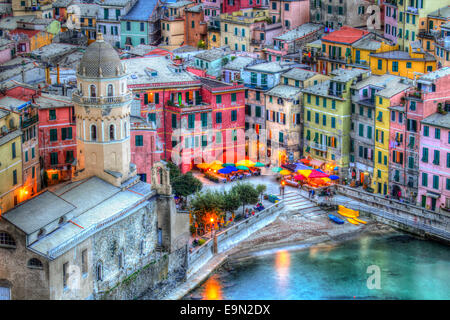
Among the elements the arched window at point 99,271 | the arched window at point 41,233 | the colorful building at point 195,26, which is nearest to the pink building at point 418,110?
the arched window at point 99,271

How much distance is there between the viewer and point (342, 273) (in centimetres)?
8669

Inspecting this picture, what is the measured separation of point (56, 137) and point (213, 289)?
22987mm

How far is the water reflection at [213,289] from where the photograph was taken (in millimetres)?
80750

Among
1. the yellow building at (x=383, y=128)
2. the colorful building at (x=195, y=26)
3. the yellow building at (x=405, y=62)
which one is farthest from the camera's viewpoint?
the colorful building at (x=195, y=26)

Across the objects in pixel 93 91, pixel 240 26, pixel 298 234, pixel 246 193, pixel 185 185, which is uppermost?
pixel 93 91

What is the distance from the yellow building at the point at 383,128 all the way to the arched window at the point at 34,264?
44743 millimetres

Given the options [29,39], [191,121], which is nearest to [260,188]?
[191,121]

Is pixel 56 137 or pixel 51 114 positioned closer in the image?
pixel 51 114

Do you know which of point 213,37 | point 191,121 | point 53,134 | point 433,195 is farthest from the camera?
point 213,37

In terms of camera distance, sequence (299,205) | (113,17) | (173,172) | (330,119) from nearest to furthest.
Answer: (173,172) → (299,205) → (330,119) → (113,17)

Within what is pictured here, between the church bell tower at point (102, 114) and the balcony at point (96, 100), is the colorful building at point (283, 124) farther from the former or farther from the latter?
the balcony at point (96, 100)

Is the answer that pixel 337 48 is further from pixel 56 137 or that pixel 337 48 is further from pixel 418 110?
pixel 56 137

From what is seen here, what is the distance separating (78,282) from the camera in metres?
70.6
